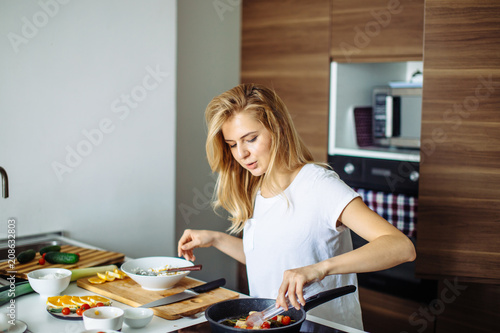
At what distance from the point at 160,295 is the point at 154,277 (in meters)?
0.06

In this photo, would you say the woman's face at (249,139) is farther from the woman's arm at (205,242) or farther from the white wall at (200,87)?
the white wall at (200,87)

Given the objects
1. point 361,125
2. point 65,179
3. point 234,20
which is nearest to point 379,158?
point 361,125

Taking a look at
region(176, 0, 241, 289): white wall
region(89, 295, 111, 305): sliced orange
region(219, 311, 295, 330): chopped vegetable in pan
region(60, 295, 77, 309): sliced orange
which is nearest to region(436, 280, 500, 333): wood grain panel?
region(176, 0, 241, 289): white wall

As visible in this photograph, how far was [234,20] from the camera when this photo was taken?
344 cm

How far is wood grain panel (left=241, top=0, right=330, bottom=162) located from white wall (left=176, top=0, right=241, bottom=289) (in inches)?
5.5

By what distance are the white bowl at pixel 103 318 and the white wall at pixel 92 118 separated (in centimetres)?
122

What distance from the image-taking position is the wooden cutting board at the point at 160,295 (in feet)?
5.05

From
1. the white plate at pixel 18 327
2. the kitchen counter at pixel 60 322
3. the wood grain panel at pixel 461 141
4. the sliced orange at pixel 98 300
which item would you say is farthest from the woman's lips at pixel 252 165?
the wood grain panel at pixel 461 141

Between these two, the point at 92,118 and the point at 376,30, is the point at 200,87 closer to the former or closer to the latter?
the point at 92,118

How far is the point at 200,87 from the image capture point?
3197mm

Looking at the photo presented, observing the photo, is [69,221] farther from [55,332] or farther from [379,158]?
[379,158]

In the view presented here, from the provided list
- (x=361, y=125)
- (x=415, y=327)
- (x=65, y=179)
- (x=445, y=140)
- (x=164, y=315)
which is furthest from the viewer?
(x=361, y=125)

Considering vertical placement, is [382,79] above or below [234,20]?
below

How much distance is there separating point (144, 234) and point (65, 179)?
57cm
